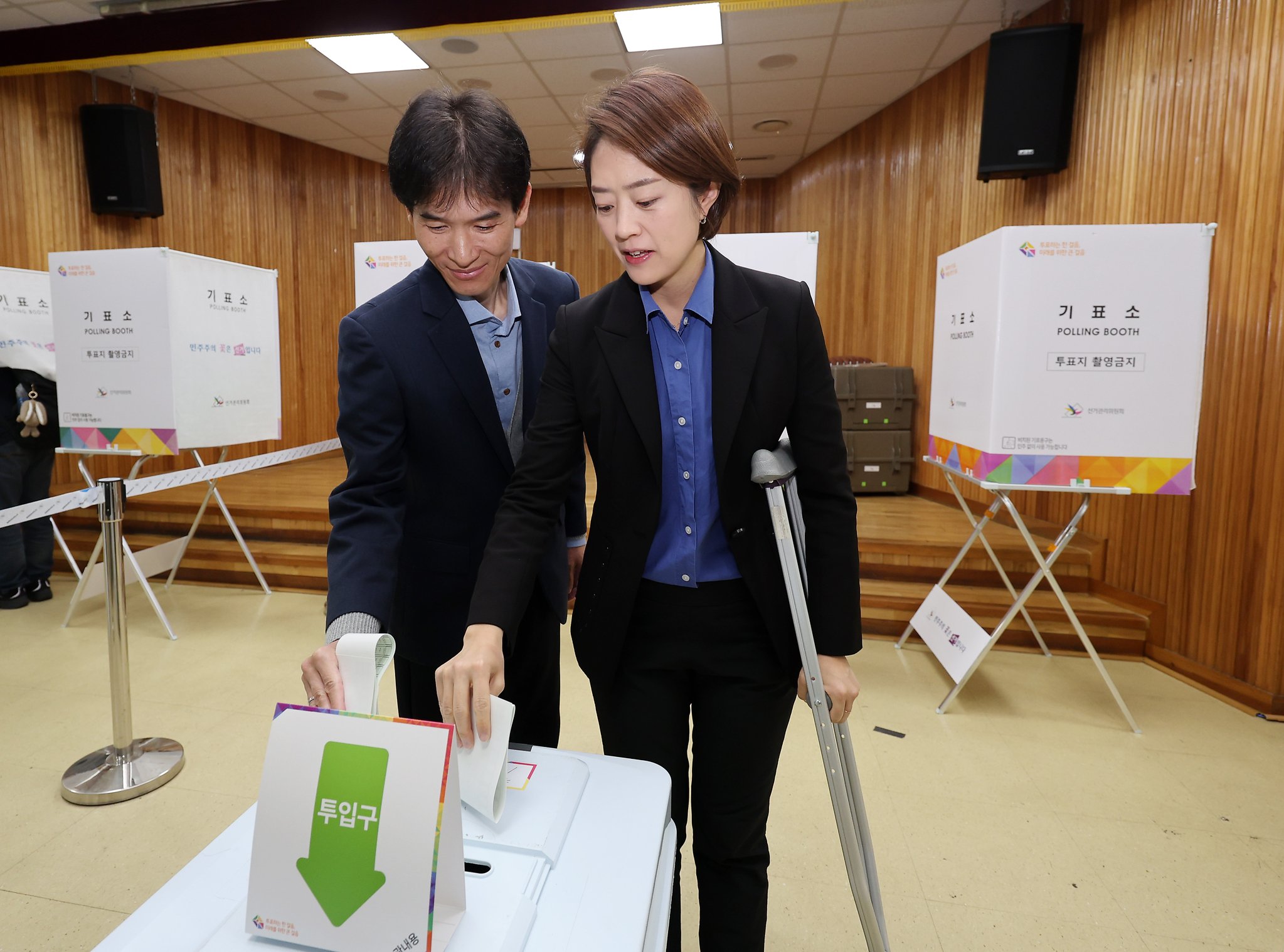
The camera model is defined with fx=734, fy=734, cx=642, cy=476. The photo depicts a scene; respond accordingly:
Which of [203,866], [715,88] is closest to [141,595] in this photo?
[203,866]

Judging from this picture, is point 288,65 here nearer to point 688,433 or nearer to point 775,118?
point 775,118

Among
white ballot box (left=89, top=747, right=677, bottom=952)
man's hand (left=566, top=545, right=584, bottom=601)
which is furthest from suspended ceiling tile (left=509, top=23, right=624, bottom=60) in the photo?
white ballot box (left=89, top=747, right=677, bottom=952)

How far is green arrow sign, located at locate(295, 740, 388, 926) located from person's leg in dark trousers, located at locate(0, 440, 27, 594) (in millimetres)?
4284

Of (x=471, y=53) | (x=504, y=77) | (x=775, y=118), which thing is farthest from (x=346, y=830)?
(x=775, y=118)

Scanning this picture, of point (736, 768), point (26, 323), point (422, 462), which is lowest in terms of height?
point (736, 768)

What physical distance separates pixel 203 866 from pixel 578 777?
0.39 m

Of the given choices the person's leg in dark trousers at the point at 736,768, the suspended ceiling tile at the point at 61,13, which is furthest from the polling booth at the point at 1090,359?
the suspended ceiling tile at the point at 61,13

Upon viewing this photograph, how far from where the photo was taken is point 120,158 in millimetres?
5387

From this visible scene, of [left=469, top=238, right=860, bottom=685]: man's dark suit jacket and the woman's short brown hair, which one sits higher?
the woman's short brown hair

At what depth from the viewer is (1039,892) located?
6.16 feet

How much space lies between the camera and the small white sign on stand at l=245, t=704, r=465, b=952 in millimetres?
608

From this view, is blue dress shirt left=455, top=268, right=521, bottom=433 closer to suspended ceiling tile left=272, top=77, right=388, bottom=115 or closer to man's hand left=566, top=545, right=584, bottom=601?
man's hand left=566, top=545, right=584, bottom=601

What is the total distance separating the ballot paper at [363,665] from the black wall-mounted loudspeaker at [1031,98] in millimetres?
4520

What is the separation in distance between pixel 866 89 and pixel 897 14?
117 centimetres
